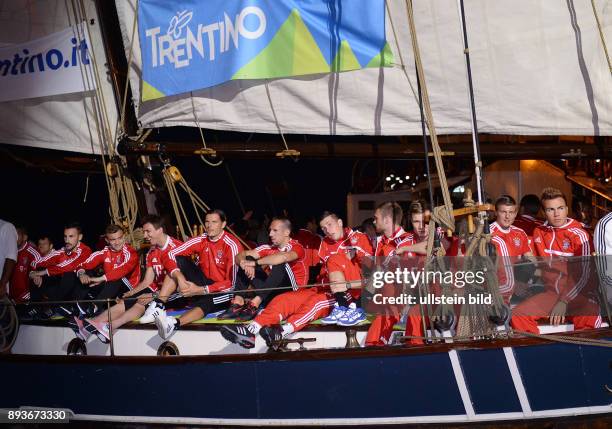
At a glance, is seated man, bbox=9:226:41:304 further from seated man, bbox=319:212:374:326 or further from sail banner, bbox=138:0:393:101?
seated man, bbox=319:212:374:326

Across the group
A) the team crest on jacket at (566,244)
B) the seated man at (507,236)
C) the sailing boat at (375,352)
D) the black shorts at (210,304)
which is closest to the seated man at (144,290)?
the sailing boat at (375,352)

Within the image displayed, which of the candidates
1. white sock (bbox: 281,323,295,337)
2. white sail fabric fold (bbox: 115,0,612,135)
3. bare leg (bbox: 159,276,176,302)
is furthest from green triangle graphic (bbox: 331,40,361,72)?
Answer: white sock (bbox: 281,323,295,337)

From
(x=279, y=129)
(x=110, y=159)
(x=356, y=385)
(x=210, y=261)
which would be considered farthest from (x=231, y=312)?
(x=110, y=159)

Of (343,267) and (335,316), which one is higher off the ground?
(343,267)

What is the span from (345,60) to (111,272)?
8.10 ft

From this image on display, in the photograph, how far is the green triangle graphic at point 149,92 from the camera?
7.00 metres

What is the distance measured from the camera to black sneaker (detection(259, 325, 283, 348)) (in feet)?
15.6

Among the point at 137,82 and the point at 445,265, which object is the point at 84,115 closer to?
the point at 137,82

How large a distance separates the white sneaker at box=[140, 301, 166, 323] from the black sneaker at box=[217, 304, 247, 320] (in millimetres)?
402

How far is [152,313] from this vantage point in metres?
5.16

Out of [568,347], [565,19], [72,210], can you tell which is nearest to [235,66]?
[565,19]

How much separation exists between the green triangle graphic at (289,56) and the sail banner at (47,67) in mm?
1784

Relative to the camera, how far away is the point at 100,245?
29.7ft

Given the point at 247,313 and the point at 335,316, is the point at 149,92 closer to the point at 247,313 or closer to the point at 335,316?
the point at 247,313
